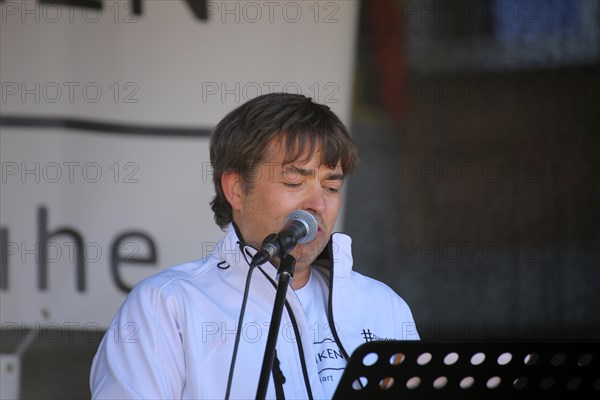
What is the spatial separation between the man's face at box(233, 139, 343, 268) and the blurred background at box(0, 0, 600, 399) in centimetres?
76

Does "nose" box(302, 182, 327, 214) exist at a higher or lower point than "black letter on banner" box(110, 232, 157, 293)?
higher

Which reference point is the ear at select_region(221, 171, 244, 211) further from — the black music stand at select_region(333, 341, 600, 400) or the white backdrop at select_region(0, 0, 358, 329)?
the black music stand at select_region(333, 341, 600, 400)

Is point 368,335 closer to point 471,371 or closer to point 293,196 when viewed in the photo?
point 293,196

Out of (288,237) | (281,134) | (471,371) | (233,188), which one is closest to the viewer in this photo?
(471,371)

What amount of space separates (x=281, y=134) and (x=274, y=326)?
73 centimetres

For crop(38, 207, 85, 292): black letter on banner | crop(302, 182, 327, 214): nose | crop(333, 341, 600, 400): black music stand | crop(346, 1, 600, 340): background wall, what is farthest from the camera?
crop(346, 1, 600, 340): background wall

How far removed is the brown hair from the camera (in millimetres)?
1997

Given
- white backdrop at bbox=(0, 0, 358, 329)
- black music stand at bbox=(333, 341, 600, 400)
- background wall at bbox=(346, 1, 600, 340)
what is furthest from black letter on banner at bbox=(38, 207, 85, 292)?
black music stand at bbox=(333, 341, 600, 400)

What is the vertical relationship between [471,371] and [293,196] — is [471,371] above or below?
below

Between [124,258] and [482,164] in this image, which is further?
[482,164]

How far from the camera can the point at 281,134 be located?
2014mm

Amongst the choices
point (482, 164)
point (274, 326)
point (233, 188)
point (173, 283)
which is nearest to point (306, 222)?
point (274, 326)

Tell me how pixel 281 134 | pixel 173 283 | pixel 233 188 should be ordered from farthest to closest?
pixel 233 188 < pixel 281 134 < pixel 173 283

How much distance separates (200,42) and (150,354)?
1368 millimetres
